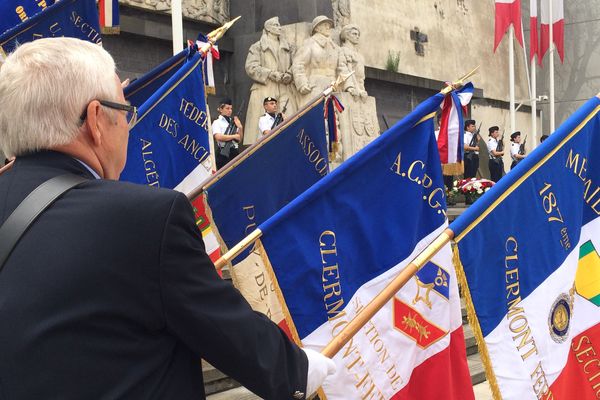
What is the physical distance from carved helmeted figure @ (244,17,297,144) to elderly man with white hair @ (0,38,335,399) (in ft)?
35.1

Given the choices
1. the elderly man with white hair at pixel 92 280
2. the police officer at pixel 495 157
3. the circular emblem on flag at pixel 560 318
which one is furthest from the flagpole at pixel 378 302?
the police officer at pixel 495 157

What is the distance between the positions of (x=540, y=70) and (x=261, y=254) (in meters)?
23.0

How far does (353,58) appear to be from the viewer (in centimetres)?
1272

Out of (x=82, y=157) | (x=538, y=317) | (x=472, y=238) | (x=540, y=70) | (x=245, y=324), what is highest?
(x=82, y=157)

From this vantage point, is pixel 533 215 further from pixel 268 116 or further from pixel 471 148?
pixel 471 148

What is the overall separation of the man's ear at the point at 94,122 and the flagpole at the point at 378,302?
38.1 inches

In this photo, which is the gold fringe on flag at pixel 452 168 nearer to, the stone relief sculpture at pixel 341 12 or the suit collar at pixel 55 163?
the suit collar at pixel 55 163

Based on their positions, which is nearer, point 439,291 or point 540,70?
point 439,291

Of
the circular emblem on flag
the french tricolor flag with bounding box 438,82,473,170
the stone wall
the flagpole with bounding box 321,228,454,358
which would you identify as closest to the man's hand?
the stone wall

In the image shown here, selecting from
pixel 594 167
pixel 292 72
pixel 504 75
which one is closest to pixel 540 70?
pixel 504 75

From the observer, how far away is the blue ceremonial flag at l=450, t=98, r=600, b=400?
2504 mm

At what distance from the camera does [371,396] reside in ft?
8.63

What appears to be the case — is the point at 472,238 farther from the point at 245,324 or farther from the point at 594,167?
the point at 245,324

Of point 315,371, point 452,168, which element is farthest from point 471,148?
point 315,371
